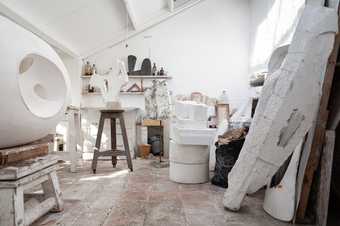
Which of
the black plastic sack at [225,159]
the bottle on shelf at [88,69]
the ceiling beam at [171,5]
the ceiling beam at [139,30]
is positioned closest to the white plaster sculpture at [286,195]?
the black plastic sack at [225,159]

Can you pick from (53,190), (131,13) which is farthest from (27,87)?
(131,13)

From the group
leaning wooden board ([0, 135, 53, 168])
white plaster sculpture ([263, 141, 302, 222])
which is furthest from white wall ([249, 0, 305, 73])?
leaning wooden board ([0, 135, 53, 168])

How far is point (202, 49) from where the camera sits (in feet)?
14.1

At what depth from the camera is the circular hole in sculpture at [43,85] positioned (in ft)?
4.57

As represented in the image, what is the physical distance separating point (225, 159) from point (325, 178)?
0.95 meters

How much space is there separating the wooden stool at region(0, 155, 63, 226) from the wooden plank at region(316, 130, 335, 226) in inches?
70.8

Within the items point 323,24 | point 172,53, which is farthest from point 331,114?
point 172,53

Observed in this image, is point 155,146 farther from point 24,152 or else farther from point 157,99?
point 24,152

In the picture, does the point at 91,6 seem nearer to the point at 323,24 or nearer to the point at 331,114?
the point at 323,24

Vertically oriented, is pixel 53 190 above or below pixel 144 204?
above

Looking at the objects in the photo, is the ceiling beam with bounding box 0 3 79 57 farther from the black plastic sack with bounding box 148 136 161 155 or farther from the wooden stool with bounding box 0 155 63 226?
the black plastic sack with bounding box 148 136 161 155

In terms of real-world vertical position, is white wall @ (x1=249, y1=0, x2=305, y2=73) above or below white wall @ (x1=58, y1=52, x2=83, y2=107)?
above

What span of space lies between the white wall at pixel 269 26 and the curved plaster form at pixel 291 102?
3.75 feet

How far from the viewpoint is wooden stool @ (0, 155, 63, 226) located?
1.20 m
